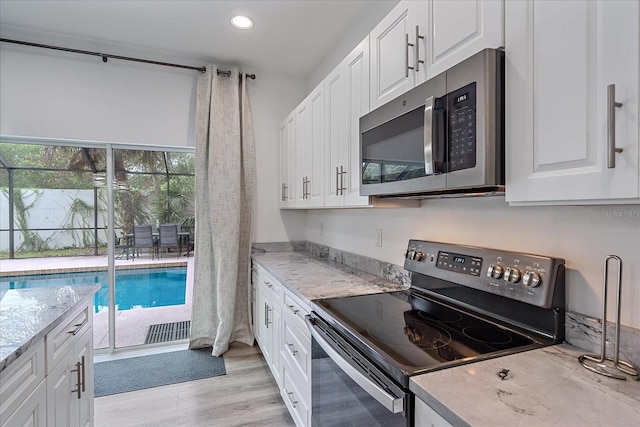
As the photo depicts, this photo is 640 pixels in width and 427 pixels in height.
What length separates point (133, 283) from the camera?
10.5ft

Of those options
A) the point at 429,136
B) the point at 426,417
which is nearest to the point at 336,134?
the point at 429,136

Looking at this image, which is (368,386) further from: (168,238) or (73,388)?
(168,238)

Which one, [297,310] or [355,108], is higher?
[355,108]

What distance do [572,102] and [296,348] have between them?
1607 mm

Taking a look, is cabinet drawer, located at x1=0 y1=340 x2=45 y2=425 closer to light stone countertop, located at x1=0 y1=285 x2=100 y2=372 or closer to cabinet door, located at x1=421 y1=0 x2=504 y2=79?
light stone countertop, located at x1=0 y1=285 x2=100 y2=372

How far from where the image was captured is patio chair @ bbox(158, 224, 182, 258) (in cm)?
323

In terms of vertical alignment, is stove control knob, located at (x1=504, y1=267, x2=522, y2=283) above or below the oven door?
above

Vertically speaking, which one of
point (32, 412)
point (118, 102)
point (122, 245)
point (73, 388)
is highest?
point (118, 102)

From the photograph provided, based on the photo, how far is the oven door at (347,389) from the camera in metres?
0.91

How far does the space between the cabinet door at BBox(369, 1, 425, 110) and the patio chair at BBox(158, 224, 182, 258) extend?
2411 millimetres

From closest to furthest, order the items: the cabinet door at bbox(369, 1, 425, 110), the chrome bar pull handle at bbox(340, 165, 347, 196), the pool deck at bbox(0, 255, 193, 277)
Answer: the cabinet door at bbox(369, 1, 425, 110)
the chrome bar pull handle at bbox(340, 165, 347, 196)
the pool deck at bbox(0, 255, 193, 277)

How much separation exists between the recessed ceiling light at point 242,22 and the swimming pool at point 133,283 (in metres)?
2.22

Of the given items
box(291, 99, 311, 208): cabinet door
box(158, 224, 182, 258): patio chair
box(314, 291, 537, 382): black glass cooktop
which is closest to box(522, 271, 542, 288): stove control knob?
box(314, 291, 537, 382): black glass cooktop

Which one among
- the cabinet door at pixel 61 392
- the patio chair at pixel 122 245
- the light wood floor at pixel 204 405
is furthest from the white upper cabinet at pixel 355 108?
the patio chair at pixel 122 245
